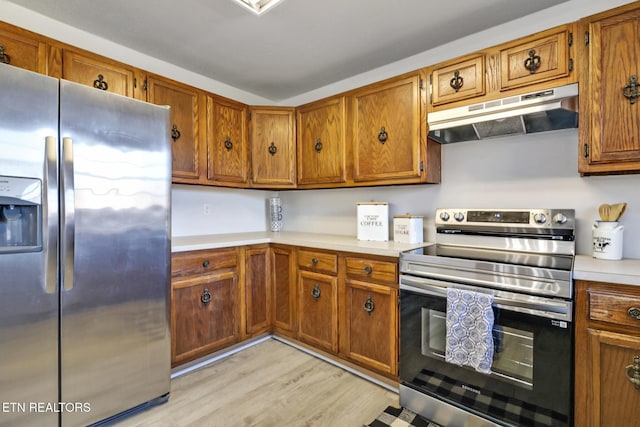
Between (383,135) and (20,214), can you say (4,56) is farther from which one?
(383,135)

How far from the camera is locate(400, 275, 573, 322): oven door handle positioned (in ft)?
4.52

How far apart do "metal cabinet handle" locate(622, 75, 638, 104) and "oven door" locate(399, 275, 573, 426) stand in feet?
3.32

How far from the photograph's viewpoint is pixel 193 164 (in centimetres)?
247

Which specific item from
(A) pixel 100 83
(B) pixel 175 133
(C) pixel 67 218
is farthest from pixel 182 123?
(C) pixel 67 218

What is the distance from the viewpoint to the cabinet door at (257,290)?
8.49 ft

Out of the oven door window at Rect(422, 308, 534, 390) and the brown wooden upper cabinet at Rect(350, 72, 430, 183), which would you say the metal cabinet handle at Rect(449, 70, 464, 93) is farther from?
the oven door window at Rect(422, 308, 534, 390)

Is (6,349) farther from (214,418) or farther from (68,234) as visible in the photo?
(214,418)

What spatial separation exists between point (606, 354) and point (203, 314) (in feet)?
7.52

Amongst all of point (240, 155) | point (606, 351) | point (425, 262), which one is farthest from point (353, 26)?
point (606, 351)

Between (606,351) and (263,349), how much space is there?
2183mm

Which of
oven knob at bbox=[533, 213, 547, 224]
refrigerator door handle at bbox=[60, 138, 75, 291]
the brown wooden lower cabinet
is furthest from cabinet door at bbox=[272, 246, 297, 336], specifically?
the brown wooden lower cabinet

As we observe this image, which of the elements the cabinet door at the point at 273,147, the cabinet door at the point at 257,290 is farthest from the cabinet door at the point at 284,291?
the cabinet door at the point at 273,147

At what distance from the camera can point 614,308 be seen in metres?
1.30

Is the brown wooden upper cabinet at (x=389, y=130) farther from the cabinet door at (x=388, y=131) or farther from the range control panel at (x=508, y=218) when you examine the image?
the range control panel at (x=508, y=218)
